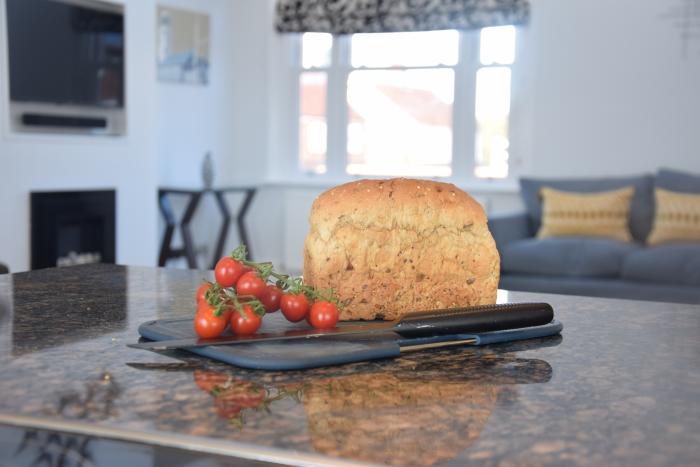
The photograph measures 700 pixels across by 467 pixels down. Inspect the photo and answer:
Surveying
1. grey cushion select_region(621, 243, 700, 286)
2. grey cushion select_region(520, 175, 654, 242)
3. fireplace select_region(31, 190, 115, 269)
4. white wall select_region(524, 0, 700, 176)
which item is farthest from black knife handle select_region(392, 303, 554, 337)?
white wall select_region(524, 0, 700, 176)

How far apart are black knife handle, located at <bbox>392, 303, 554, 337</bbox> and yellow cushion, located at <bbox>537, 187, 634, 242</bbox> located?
404 centimetres

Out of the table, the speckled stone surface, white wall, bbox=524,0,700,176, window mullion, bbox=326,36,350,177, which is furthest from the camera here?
window mullion, bbox=326,36,350,177

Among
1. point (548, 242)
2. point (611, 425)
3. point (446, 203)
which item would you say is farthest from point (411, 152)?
point (611, 425)

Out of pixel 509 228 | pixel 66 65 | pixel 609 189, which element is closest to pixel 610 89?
pixel 609 189

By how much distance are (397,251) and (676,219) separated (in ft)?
13.4

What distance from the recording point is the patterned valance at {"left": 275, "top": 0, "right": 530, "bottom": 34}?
20.0 ft

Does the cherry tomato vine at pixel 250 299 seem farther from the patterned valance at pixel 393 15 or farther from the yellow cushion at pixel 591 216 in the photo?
the patterned valance at pixel 393 15

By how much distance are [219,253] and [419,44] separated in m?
2.16

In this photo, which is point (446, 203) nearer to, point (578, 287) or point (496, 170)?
point (578, 287)

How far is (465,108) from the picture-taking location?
21.1 feet

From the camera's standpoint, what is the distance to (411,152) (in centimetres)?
673

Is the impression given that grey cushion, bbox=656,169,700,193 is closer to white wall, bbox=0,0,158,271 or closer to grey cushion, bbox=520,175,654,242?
grey cushion, bbox=520,175,654,242

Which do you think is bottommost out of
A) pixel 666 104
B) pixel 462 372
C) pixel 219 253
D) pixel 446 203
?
pixel 219 253

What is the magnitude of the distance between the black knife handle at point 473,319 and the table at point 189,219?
498 cm
